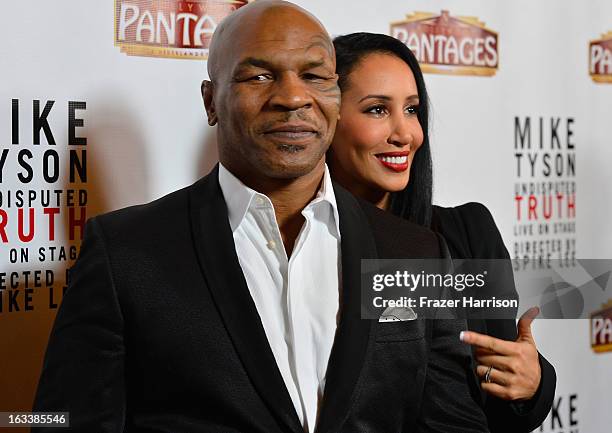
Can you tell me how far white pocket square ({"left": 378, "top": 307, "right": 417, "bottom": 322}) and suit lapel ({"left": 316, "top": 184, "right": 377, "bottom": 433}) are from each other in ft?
0.10

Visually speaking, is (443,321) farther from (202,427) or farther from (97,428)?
(97,428)

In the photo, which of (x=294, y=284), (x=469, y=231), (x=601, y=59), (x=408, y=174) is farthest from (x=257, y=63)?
(x=601, y=59)

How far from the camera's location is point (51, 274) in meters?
1.43

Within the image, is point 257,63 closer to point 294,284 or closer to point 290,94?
point 290,94

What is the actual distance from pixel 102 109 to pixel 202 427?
626 mm

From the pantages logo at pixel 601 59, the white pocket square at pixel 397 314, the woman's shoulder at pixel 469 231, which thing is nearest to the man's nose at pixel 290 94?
the white pocket square at pixel 397 314

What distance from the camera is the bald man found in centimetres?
108

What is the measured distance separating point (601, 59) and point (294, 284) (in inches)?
53.0

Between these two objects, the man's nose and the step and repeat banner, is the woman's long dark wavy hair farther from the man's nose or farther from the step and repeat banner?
the man's nose

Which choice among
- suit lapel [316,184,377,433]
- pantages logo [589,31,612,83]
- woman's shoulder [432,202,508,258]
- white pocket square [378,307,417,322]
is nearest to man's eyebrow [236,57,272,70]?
suit lapel [316,184,377,433]

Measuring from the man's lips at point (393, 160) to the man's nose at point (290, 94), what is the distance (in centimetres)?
48

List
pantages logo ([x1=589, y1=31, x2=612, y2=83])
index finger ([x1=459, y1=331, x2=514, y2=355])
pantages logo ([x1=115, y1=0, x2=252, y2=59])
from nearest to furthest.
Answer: index finger ([x1=459, y1=331, x2=514, y2=355]), pantages logo ([x1=115, y1=0, x2=252, y2=59]), pantages logo ([x1=589, y1=31, x2=612, y2=83])

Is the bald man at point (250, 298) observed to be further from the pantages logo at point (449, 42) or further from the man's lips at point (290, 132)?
the pantages logo at point (449, 42)

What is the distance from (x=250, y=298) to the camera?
43.5 inches
